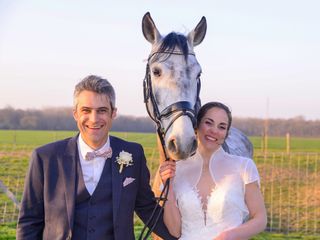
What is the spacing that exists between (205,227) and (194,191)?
22 centimetres

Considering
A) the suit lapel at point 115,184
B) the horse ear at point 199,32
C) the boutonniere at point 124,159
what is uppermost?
the horse ear at point 199,32

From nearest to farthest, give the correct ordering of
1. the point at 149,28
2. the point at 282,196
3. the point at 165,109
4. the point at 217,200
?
the point at 217,200, the point at 165,109, the point at 149,28, the point at 282,196

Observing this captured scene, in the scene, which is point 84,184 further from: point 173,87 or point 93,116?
point 173,87

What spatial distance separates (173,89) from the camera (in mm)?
2830

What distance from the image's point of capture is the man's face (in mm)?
2330

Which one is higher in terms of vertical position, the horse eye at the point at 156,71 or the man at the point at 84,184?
the horse eye at the point at 156,71

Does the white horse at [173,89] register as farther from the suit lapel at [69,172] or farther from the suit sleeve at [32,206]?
the suit sleeve at [32,206]

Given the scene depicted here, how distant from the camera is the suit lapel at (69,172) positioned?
7.48 feet

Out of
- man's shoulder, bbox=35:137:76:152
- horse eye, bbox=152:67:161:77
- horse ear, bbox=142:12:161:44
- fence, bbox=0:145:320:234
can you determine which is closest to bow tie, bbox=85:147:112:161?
man's shoulder, bbox=35:137:76:152

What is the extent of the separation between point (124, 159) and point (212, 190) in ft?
1.88

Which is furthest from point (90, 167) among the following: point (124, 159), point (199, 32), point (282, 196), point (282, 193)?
point (282, 193)

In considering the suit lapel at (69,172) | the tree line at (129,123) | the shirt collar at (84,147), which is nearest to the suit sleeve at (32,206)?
the suit lapel at (69,172)

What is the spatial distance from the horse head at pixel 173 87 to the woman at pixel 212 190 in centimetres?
12

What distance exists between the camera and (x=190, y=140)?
2533mm
